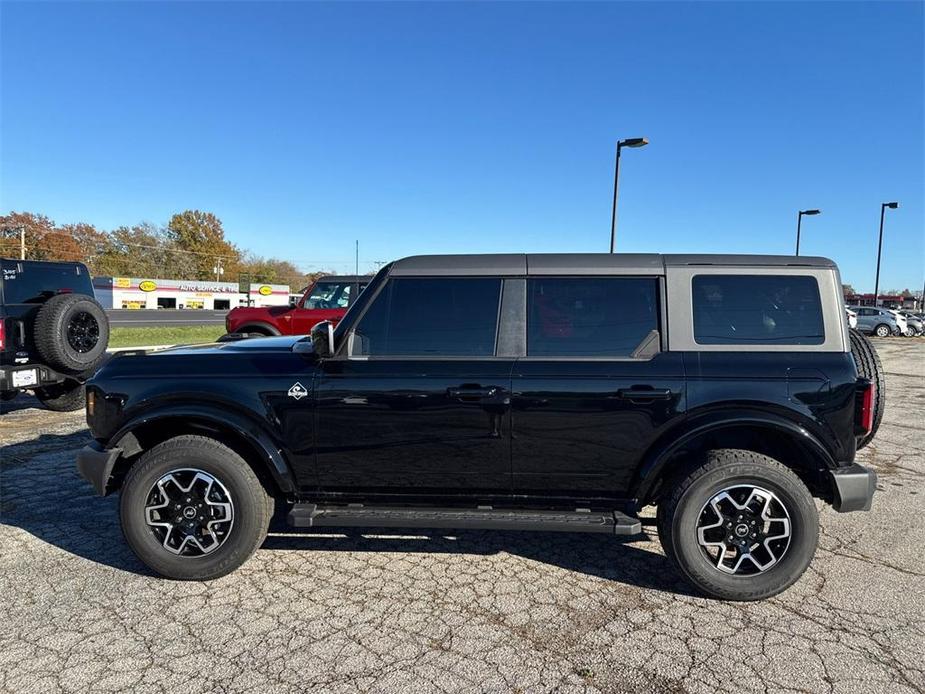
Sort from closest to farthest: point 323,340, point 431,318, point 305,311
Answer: point 323,340 < point 431,318 < point 305,311

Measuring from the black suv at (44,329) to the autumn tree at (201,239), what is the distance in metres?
80.0

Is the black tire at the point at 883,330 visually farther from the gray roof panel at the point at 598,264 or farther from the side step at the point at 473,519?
the side step at the point at 473,519

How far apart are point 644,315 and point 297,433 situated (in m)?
2.16

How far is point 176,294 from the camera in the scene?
62188 mm

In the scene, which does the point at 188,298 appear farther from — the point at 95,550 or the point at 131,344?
the point at 95,550

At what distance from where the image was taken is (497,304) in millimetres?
3289

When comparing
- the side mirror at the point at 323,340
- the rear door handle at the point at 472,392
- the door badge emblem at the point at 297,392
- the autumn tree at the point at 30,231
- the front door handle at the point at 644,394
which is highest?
the autumn tree at the point at 30,231

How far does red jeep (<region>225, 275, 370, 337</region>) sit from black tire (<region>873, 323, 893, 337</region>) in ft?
108

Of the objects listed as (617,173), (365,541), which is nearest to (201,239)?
(617,173)

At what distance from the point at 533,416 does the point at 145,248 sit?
82.6 metres

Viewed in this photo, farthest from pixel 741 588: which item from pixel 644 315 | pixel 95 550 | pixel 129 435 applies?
pixel 95 550

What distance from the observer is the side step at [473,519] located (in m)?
3.05

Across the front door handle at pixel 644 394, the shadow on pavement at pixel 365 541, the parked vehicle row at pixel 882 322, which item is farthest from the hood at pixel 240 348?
the parked vehicle row at pixel 882 322

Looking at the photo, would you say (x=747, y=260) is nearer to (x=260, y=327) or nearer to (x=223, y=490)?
(x=223, y=490)
